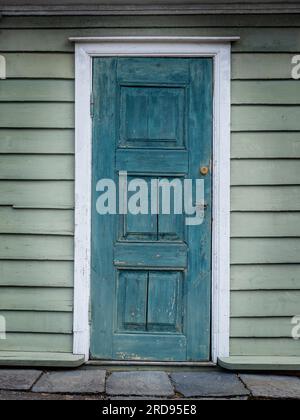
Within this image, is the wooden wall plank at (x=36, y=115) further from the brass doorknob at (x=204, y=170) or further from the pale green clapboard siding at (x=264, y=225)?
the pale green clapboard siding at (x=264, y=225)

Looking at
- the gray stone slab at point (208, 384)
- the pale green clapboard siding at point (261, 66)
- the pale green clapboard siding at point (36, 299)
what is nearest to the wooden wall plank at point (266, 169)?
the pale green clapboard siding at point (261, 66)

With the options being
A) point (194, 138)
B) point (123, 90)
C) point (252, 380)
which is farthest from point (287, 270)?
point (123, 90)

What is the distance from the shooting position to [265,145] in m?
3.31

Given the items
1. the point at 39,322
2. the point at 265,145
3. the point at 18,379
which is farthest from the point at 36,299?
the point at 265,145

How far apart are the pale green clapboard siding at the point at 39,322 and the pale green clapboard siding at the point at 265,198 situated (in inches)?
52.4

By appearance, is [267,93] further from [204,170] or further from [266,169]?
[204,170]

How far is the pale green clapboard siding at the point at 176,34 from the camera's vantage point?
10.9 ft

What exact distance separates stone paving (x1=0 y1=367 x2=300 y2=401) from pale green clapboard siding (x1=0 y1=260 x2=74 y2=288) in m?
0.56

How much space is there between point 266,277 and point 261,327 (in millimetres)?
329

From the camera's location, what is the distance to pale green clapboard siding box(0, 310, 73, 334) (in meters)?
3.31

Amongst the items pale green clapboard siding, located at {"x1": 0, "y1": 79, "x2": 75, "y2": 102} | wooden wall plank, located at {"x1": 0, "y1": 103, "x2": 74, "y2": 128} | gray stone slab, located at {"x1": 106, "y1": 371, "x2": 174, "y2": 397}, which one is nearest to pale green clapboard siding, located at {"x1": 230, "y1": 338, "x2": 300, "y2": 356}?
gray stone slab, located at {"x1": 106, "y1": 371, "x2": 174, "y2": 397}

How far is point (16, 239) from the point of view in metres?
3.34
